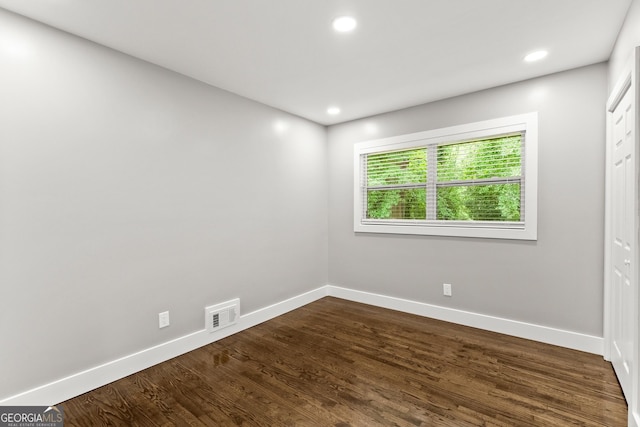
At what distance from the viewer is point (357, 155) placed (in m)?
4.22

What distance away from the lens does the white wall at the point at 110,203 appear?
76.9 inches

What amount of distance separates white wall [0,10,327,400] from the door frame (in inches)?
120

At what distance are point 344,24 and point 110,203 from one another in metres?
2.17

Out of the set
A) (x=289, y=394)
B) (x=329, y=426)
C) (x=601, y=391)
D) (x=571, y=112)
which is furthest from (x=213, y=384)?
(x=571, y=112)

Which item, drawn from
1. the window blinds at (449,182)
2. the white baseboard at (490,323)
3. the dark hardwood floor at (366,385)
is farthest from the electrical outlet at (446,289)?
the window blinds at (449,182)

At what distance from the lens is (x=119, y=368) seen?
237 centimetres

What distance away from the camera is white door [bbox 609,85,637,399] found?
6.07 ft

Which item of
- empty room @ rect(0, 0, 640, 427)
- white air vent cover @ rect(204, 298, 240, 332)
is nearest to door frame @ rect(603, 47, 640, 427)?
empty room @ rect(0, 0, 640, 427)

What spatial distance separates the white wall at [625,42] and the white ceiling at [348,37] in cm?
7

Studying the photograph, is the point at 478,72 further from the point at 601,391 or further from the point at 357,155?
the point at 601,391

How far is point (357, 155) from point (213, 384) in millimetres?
3144

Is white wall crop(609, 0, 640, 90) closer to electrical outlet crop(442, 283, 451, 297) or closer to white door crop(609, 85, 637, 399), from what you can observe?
white door crop(609, 85, 637, 399)

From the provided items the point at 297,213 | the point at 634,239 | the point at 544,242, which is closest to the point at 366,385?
the point at 634,239

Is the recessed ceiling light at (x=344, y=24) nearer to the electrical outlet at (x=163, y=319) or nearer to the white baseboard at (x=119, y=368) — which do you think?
the electrical outlet at (x=163, y=319)
